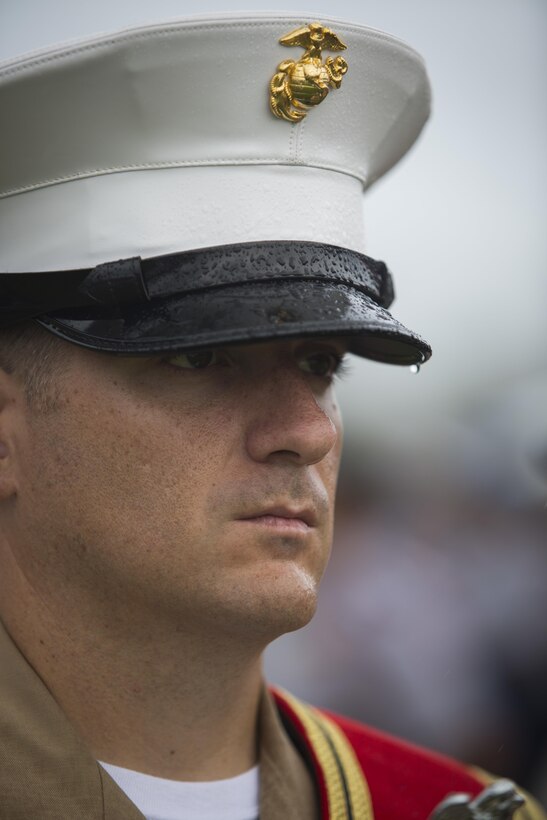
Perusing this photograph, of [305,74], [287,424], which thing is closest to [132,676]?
[287,424]

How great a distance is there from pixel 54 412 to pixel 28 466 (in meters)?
0.12

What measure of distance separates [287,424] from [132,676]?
1.90 feet

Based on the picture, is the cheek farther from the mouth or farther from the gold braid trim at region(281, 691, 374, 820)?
the gold braid trim at region(281, 691, 374, 820)

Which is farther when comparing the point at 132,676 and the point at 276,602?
the point at 132,676

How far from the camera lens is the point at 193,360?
1949 millimetres

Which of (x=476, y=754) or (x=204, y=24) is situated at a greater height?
(x=204, y=24)

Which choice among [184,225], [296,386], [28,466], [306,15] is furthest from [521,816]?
[306,15]

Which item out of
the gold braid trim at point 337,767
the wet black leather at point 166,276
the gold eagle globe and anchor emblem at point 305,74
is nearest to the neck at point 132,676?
the gold braid trim at point 337,767

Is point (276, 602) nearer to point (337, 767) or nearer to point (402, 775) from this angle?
point (337, 767)

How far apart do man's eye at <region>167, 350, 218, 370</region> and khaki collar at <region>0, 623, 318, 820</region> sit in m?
0.64

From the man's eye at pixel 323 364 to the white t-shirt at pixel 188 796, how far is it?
2.83ft

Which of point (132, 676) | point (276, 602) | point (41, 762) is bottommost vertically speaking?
point (41, 762)

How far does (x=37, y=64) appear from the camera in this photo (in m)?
1.90

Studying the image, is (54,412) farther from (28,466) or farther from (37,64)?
(37,64)
